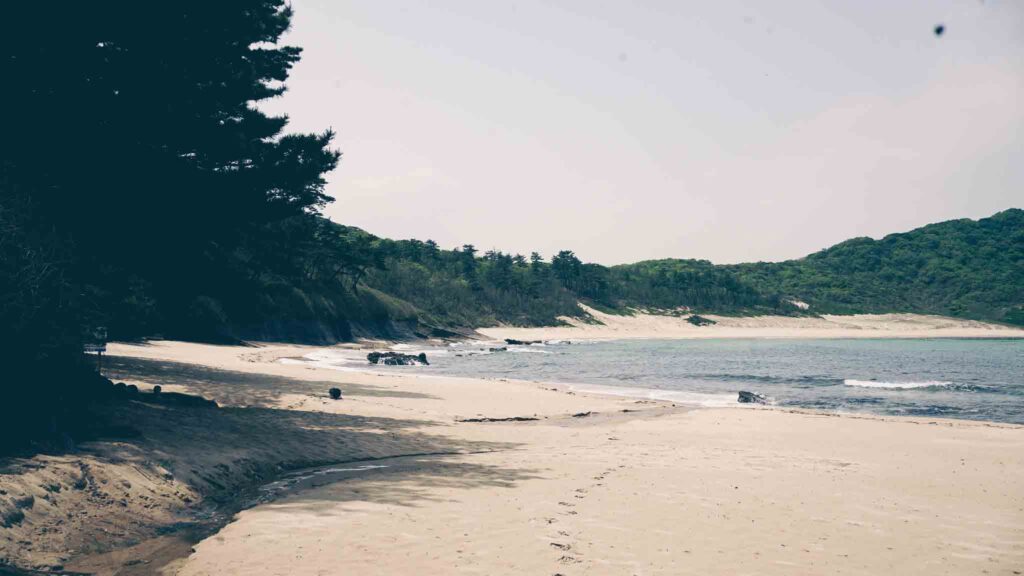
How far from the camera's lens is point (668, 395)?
87.9ft

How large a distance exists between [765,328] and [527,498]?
113097 millimetres

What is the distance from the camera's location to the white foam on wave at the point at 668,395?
24.6m

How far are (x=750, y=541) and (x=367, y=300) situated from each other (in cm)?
5930

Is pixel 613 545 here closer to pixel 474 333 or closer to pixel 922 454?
pixel 922 454

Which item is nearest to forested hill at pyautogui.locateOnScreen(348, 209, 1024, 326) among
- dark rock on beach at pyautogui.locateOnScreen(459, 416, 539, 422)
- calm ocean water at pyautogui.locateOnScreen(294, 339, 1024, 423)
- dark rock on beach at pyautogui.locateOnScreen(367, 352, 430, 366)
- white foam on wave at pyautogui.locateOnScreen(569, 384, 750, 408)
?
dark rock on beach at pyautogui.locateOnScreen(367, 352, 430, 366)

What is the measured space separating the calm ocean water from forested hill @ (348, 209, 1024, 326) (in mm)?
28145

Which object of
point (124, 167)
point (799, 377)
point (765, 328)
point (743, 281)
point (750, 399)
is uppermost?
point (743, 281)

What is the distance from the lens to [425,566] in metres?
6.20

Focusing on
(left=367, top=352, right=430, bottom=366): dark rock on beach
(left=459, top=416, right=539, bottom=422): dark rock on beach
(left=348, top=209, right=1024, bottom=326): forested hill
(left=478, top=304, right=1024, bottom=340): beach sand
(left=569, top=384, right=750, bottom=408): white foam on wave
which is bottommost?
(left=569, top=384, right=750, bottom=408): white foam on wave

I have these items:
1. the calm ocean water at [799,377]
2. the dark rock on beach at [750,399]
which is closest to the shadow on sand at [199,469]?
the dark rock on beach at [750,399]

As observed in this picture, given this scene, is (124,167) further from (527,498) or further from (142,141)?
(527,498)

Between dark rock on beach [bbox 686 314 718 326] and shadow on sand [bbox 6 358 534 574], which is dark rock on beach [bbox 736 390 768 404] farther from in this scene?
dark rock on beach [bbox 686 314 718 326]

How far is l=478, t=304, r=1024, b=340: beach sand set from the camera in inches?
3792

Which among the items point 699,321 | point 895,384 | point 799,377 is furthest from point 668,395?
point 699,321
